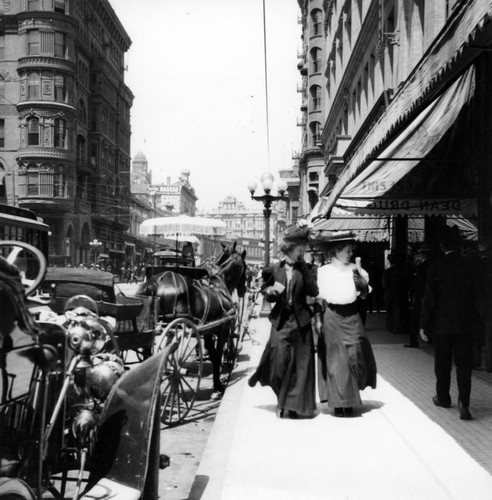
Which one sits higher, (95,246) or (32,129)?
(32,129)

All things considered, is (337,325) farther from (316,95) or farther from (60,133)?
(316,95)

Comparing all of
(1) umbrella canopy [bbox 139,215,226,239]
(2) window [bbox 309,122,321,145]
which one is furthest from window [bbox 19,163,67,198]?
(1) umbrella canopy [bbox 139,215,226,239]

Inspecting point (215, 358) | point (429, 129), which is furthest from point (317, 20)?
point (215, 358)

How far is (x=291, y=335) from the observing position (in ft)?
21.1

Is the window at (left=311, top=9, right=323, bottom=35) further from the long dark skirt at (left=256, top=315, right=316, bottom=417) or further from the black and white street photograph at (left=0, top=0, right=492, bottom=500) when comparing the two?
the long dark skirt at (left=256, top=315, right=316, bottom=417)

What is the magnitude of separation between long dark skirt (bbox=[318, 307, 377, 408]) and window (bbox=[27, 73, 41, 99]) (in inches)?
1752

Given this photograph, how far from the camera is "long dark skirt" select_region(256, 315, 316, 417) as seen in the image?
20.8ft

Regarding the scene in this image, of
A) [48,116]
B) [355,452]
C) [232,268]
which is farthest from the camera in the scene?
[48,116]

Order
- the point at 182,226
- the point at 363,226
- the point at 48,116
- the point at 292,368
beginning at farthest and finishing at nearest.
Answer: the point at 48,116, the point at 363,226, the point at 182,226, the point at 292,368

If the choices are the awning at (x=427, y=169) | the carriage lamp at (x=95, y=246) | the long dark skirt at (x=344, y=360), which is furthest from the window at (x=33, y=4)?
the long dark skirt at (x=344, y=360)

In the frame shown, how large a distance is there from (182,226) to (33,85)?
36.8 metres

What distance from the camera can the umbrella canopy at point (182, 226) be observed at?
14.4 m

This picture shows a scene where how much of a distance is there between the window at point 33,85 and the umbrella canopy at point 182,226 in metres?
35.1

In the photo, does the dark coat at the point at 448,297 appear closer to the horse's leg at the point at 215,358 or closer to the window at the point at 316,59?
the horse's leg at the point at 215,358
